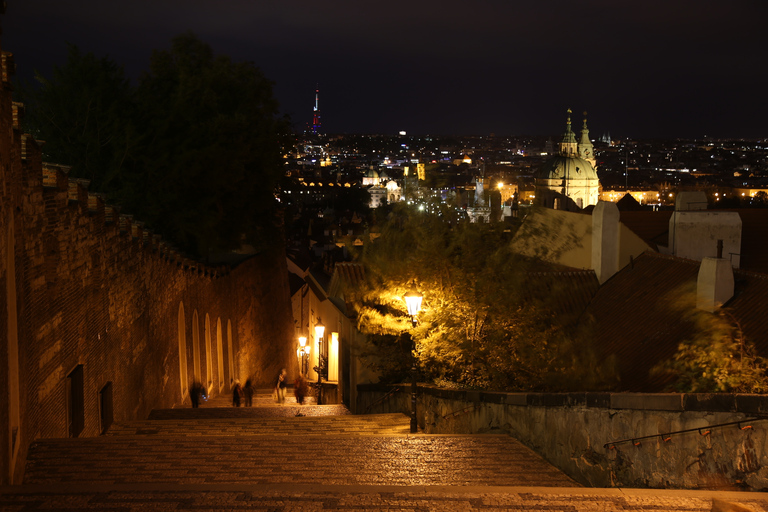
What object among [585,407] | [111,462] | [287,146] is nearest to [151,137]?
[287,146]

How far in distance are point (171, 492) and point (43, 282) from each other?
5.03m

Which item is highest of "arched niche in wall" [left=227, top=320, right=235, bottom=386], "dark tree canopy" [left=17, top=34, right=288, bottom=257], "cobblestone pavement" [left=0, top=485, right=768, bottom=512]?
"dark tree canopy" [left=17, top=34, right=288, bottom=257]

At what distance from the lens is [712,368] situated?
952 cm

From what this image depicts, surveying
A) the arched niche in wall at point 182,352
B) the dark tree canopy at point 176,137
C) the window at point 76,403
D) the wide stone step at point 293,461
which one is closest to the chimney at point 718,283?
the wide stone step at point 293,461

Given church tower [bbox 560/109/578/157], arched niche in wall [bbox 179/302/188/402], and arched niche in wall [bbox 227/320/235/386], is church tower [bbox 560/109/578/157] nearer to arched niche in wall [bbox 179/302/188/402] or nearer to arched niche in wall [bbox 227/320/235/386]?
arched niche in wall [bbox 227/320/235/386]

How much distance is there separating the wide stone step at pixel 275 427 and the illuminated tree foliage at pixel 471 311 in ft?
5.20

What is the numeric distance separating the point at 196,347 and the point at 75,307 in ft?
41.1

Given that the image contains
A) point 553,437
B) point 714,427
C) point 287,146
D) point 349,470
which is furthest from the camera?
point 287,146

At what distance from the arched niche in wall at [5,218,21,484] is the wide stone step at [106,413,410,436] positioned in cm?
281

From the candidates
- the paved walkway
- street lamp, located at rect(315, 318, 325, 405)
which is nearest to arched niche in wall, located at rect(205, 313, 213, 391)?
street lamp, located at rect(315, 318, 325, 405)

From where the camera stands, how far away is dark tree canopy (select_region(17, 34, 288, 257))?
25.8m

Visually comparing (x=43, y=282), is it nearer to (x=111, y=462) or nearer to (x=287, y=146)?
(x=111, y=462)

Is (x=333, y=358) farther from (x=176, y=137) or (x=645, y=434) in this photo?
(x=645, y=434)

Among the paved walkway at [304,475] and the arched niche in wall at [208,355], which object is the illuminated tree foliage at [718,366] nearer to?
the paved walkway at [304,475]
